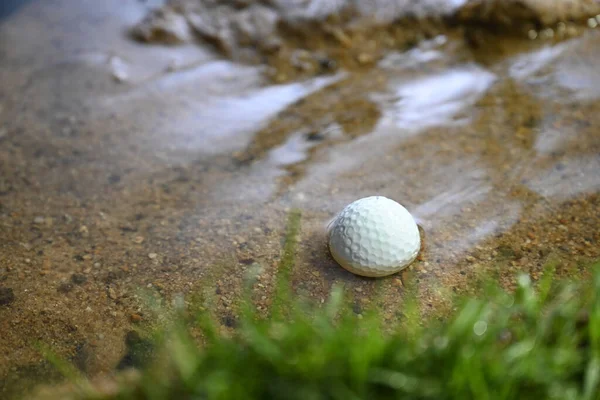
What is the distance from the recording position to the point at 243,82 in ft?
13.7

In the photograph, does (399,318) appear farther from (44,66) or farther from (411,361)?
(44,66)

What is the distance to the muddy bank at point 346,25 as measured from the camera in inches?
175

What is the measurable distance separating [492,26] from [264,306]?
316cm

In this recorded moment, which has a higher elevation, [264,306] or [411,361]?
[411,361]

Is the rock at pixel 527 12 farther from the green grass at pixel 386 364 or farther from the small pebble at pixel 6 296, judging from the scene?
the small pebble at pixel 6 296

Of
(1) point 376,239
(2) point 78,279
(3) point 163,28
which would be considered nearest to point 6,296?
(2) point 78,279

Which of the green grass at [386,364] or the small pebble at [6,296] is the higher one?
the green grass at [386,364]

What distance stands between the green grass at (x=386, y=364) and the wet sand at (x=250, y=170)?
641 mm

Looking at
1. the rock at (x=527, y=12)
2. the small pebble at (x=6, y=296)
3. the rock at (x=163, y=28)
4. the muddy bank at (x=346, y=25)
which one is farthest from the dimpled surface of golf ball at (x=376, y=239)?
the rock at (x=163, y=28)

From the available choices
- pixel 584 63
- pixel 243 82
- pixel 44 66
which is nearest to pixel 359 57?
pixel 243 82

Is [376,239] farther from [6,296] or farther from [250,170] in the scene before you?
[6,296]

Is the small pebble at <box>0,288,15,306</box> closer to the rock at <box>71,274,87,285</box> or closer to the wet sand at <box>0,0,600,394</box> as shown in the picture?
the wet sand at <box>0,0,600,394</box>

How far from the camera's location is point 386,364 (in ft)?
5.46

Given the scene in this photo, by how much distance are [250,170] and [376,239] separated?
3.67 feet
